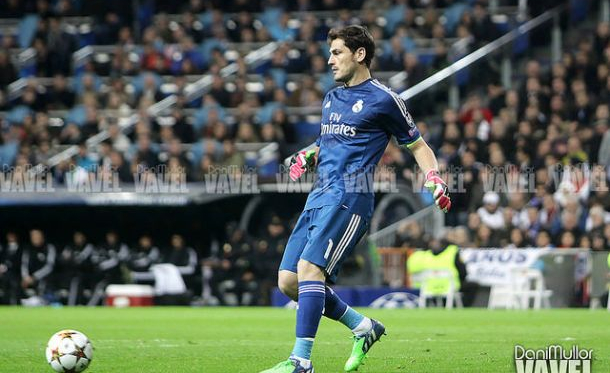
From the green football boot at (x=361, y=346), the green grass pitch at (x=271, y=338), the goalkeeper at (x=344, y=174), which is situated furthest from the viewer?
A: the green grass pitch at (x=271, y=338)

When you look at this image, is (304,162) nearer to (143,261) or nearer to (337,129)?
(337,129)

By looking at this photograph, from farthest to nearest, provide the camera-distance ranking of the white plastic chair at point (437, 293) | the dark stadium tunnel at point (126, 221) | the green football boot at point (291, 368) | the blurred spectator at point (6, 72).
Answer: the blurred spectator at point (6, 72), the dark stadium tunnel at point (126, 221), the white plastic chair at point (437, 293), the green football boot at point (291, 368)

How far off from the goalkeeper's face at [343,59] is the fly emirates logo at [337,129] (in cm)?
25

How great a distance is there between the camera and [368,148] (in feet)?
26.2

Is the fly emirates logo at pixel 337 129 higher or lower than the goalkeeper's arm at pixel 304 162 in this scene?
higher

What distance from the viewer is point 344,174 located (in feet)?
25.9

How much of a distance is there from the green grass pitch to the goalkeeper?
832 millimetres

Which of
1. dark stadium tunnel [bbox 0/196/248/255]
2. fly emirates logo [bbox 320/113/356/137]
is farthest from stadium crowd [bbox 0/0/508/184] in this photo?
fly emirates logo [bbox 320/113/356/137]

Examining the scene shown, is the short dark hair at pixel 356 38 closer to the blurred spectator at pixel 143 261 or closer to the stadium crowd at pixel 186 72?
the stadium crowd at pixel 186 72

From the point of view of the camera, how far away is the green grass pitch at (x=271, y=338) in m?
8.81

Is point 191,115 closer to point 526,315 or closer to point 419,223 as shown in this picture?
point 419,223

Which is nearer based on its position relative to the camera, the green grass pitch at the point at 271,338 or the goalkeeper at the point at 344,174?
the goalkeeper at the point at 344,174

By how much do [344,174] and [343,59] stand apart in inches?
30.0

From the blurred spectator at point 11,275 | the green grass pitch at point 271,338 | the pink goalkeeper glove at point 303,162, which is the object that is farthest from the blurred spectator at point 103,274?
the pink goalkeeper glove at point 303,162
